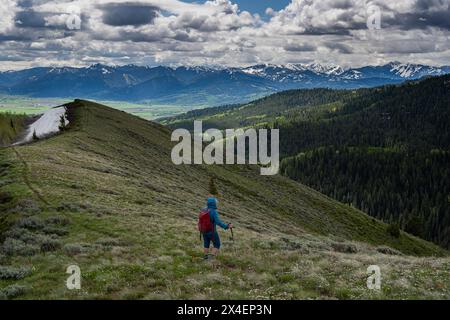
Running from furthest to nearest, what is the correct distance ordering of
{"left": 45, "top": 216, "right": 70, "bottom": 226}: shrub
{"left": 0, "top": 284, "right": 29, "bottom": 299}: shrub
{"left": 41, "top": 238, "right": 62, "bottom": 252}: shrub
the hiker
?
{"left": 45, "top": 216, "right": 70, "bottom": 226}: shrub < {"left": 41, "top": 238, "right": 62, "bottom": 252}: shrub < the hiker < {"left": 0, "top": 284, "right": 29, "bottom": 299}: shrub

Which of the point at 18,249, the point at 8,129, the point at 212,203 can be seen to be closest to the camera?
the point at 212,203

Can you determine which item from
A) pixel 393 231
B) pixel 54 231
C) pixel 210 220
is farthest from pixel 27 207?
pixel 393 231

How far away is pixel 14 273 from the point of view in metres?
16.7

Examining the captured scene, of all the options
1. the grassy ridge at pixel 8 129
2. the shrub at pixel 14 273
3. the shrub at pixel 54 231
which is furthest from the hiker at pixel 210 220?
the grassy ridge at pixel 8 129

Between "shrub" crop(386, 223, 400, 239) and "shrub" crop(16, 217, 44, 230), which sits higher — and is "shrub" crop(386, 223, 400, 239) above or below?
below

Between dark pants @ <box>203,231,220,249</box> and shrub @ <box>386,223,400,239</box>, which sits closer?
dark pants @ <box>203,231,220,249</box>

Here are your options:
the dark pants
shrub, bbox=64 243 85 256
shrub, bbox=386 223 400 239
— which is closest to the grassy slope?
shrub, bbox=64 243 85 256

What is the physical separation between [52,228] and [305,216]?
50588 millimetres

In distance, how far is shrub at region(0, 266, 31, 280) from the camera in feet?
54.5

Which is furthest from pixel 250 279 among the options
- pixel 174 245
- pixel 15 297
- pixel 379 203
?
pixel 379 203

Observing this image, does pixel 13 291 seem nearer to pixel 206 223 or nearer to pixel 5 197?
pixel 206 223

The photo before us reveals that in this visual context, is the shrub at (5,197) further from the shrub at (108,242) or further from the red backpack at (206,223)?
the red backpack at (206,223)

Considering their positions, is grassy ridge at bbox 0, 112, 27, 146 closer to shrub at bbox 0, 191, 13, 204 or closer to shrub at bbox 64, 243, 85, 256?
shrub at bbox 0, 191, 13, 204

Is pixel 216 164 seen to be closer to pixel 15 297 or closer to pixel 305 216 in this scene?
pixel 305 216
